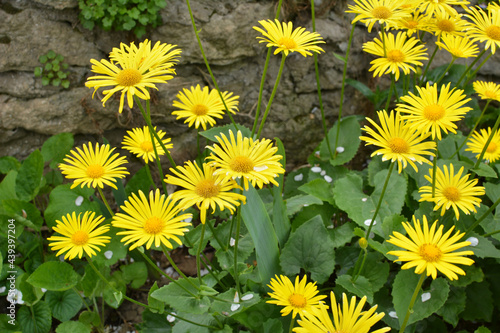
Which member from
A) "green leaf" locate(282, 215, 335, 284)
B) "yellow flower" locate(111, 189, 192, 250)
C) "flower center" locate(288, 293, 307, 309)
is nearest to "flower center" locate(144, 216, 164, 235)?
"yellow flower" locate(111, 189, 192, 250)

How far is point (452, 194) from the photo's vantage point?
1702 millimetres

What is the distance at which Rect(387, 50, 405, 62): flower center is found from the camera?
2.03m

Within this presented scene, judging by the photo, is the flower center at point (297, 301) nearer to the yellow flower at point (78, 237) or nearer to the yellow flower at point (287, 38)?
the yellow flower at point (78, 237)

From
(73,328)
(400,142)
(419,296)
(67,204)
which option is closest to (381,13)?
(400,142)

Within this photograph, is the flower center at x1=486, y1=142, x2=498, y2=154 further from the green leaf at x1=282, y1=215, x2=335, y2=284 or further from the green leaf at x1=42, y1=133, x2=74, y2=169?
the green leaf at x1=42, y1=133, x2=74, y2=169

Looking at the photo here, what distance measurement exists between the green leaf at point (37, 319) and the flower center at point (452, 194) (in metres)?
1.86

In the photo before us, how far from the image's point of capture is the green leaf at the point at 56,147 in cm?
241

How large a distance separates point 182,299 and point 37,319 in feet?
3.05

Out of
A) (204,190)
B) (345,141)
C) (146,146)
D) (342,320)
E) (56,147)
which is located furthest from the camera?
(345,141)

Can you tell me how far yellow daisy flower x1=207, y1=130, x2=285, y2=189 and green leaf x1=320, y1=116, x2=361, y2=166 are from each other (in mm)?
1103

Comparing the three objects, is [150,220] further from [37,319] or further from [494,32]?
[494,32]

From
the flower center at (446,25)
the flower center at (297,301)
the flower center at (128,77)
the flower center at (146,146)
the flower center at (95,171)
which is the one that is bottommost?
the flower center at (297,301)

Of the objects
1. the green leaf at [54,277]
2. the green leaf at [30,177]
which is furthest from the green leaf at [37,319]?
the green leaf at [30,177]

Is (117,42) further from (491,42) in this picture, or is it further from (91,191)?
(491,42)
